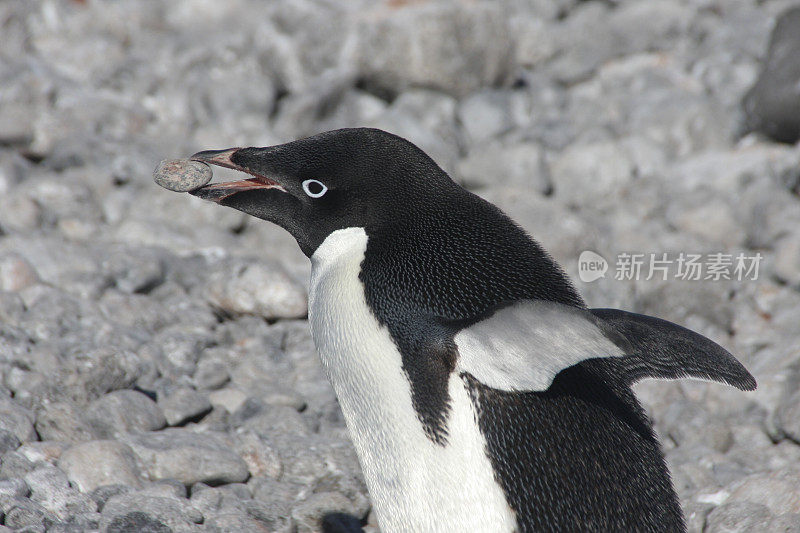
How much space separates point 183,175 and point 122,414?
740 millimetres

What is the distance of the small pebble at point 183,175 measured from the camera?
6.45 ft

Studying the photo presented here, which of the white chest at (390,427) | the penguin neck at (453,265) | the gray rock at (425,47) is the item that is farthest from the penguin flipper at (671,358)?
the gray rock at (425,47)

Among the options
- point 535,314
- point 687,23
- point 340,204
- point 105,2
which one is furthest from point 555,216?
point 105,2

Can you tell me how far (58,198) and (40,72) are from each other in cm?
149

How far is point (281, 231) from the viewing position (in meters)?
3.88

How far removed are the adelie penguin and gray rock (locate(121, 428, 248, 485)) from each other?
0.49 metres

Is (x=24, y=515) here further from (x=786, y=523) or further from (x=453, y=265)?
(x=786, y=523)

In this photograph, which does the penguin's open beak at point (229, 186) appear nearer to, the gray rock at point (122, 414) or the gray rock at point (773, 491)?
the gray rock at point (122, 414)

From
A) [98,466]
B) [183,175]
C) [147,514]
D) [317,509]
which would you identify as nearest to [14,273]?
[98,466]

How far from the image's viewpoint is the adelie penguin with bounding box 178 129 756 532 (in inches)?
62.1

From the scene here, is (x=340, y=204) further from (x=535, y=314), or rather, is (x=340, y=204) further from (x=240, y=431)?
(x=240, y=431)

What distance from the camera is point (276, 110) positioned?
17.3ft

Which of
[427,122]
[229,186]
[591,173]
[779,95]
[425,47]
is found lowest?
[229,186]

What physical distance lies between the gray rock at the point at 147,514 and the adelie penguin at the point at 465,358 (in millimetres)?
421
